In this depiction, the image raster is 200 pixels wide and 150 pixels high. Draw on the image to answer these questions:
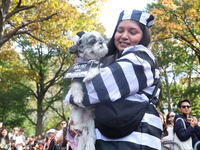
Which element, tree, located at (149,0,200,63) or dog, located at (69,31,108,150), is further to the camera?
tree, located at (149,0,200,63)

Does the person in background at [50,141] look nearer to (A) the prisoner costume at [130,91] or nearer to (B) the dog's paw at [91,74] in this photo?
(A) the prisoner costume at [130,91]

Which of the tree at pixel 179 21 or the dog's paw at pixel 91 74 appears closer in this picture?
the dog's paw at pixel 91 74

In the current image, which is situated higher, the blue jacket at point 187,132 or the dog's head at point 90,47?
the dog's head at point 90,47

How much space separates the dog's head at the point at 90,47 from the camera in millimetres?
2482

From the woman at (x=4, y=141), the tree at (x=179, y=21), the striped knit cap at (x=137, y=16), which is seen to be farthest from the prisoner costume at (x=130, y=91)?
the tree at (x=179, y=21)

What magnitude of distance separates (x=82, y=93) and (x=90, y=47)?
68 centimetres

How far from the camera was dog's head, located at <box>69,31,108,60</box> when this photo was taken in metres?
2.48

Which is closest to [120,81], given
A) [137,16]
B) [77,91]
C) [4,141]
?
[77,91]

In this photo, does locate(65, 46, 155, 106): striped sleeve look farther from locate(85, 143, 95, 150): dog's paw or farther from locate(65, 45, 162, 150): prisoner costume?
locate(85, 143, 95, 150): dog's paw

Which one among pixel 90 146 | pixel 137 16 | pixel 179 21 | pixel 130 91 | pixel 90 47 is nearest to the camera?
pixel 130 91

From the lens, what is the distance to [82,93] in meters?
2.04

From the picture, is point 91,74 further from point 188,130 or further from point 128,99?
point 188,130

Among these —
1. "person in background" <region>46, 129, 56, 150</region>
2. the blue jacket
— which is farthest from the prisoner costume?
"person in background" <region>46, 129, 56, 150</region>

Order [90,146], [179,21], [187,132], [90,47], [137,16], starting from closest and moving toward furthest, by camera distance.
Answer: [90,146] → [137,16] → [90,47] → [187,132] → [179,21]
